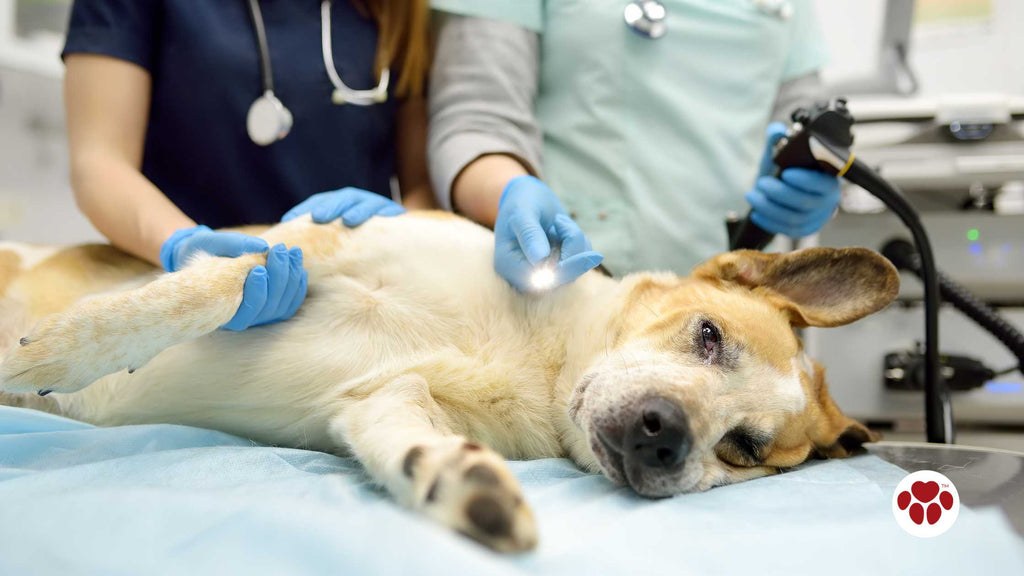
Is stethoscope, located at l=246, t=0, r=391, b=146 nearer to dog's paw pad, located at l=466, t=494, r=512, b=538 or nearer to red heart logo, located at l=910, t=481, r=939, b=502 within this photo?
dog's paw pad, located at l=466, t=494, r=512, b=538

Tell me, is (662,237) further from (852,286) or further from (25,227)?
(25,227)

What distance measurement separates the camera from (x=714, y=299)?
124 centimetres

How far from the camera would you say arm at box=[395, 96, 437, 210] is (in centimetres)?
189

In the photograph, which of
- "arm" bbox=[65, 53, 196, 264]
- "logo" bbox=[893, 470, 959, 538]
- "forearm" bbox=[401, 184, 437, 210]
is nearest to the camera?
"logo" bbox=[893, 470, 959, 538]

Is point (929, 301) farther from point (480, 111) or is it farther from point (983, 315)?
point (480, 111)

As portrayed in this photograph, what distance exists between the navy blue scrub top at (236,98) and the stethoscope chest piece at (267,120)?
0.07 meters

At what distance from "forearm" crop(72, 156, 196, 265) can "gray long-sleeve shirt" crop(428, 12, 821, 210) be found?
0.63 m

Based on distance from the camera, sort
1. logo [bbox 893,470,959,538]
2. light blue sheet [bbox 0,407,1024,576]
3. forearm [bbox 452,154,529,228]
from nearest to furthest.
A: light blue sheet [bbox 0,407,1024,576], logo [bbox 893,470,959,538], forearm [bbox 452,154,529,228]

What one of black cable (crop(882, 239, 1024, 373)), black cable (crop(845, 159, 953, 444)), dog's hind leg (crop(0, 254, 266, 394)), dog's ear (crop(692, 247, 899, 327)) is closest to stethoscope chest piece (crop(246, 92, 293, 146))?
dog's hind leg (crop(0, 254, 266, 394))

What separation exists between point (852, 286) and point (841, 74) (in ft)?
6.66

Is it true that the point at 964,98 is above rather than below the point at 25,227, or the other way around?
above

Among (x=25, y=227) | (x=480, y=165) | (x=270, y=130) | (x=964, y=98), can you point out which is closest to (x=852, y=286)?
(x=480, y=165)

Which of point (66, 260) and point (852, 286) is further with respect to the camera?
point (66, 260)

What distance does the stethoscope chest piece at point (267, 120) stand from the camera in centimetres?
154
